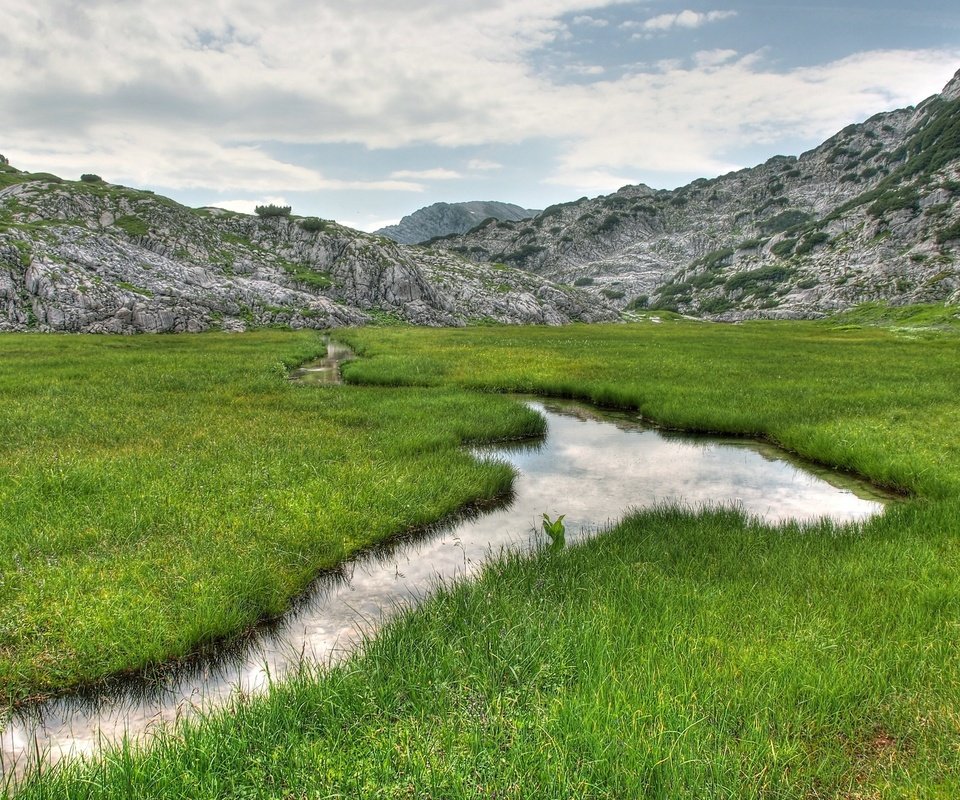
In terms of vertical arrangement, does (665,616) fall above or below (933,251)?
below

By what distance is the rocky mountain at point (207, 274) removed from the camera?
74500 millimetres

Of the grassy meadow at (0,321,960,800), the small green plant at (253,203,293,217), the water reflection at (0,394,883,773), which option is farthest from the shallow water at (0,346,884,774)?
the small green plant at (253,203,293,217)

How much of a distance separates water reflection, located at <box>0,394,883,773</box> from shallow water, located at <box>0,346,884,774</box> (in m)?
0.02

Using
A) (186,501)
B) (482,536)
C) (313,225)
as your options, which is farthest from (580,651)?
(313,225)

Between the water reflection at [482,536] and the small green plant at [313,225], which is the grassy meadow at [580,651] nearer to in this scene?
the water reflection at [482,536]

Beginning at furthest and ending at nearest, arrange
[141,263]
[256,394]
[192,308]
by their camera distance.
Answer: [141,263] → [192,308] → [256,394]

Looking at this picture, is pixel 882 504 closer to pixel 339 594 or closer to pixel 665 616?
pixel 665 616

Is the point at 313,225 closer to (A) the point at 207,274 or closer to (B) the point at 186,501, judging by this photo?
(A) the point at 207,274

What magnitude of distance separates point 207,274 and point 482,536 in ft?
354

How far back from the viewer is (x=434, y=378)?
29375 mm

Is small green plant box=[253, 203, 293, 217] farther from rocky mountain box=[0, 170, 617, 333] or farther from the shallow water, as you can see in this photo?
the shallow water

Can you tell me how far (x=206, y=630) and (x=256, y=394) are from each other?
18569mm

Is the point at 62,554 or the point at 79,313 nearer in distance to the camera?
the point at 62,554

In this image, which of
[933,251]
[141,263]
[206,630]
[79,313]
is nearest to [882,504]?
[206,630]
